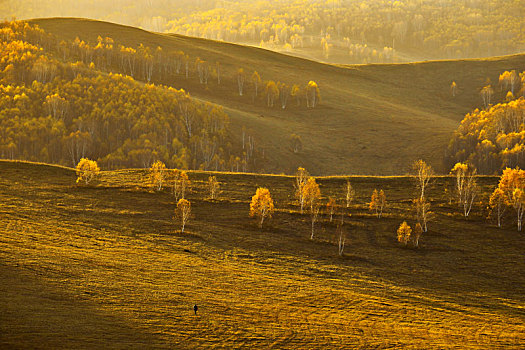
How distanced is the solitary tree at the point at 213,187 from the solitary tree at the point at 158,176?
8.40 metres

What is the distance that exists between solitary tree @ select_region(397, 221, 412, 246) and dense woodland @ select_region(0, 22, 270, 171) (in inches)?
3058

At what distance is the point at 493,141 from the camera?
151 meters

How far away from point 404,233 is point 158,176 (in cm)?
4217

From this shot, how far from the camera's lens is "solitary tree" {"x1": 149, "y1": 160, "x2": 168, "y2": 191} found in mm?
88375

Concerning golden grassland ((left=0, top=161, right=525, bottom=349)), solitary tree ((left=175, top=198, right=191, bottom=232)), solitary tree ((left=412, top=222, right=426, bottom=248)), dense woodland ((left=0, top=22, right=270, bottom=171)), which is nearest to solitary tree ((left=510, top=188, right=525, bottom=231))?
golden grassland ((left=0, top=161, right=525, bottom=349))

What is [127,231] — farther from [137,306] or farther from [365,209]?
[365,209]

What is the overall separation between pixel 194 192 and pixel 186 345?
173ft

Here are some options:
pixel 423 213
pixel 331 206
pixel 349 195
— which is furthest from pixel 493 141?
pixel 331 206

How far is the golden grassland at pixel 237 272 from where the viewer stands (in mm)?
39344

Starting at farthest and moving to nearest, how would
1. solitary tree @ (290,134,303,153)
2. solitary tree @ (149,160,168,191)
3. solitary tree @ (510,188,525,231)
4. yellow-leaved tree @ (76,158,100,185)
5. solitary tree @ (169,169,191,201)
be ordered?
solitary tree @ (290,134,303,153) < yellow-leaved tree @ (76,158,100,185) < solitary tree @ (149,160,168,191) < solitary tree @ (169,169,191,201) < solitary tree @ (510,188,525,231)

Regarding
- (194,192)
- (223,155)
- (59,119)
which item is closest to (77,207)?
(194,192)

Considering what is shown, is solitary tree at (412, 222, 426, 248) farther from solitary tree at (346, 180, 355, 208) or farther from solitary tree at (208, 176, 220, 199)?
solitary tree at (208, 176, 220, 199)

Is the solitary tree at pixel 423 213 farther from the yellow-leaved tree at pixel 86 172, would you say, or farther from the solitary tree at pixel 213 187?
the yellow-leaved tree at pixel 86 172

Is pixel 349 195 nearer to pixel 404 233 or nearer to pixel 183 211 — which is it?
pixel 404 233
